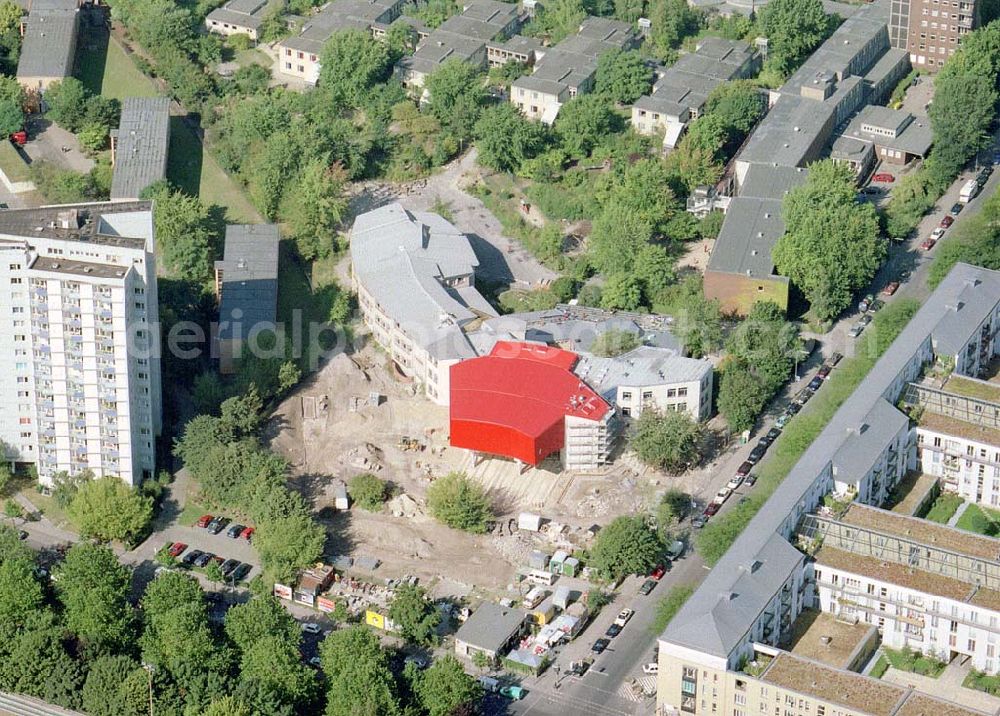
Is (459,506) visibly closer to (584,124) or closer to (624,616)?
(624,616)

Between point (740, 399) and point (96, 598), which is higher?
point (740, 399)

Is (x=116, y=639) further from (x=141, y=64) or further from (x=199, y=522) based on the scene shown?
(x=141, y=64)

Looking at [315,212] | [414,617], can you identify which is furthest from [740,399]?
[315,212]

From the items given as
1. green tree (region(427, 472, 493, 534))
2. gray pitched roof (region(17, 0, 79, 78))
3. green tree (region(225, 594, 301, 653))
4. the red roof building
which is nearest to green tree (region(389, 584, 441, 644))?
green tree (region(225, 594, 301, 653))

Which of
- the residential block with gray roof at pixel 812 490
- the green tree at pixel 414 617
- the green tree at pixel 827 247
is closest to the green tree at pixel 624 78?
the green tree at pixel 827 247

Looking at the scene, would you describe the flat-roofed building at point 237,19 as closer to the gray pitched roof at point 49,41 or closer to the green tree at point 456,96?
the gray pitched roof at point 49,41

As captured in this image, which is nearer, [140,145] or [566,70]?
[140,145]
